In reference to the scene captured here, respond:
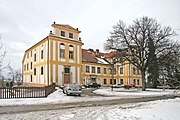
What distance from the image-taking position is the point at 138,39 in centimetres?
3659

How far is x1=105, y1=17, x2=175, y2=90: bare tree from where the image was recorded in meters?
35.3

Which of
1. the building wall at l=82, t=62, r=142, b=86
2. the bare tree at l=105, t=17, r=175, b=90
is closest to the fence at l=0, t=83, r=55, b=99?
the bare tree at l=105, t=17, r=175, b=90

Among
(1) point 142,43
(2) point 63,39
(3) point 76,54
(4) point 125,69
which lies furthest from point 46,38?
(4) point 125,69

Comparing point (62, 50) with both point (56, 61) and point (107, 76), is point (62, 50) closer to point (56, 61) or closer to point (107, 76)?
point (56, 61)

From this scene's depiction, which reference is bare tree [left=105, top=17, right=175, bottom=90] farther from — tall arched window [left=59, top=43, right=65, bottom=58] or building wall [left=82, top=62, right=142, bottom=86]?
building wall [left=82, top=62, right=142, bottom=86]

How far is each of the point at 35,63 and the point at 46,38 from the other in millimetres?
8701

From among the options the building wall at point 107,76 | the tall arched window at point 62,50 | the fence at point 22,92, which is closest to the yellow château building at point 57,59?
the tall arched window at point 62,50

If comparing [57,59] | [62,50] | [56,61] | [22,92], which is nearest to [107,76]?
[62,50]

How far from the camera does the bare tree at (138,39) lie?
35.3 m

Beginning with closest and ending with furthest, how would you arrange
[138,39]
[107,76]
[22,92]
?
[22,92] < [138,39] < [107,76]

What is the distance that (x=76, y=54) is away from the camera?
46.3 meters

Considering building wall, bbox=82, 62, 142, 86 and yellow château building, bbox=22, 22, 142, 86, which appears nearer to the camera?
yellow château building, bbox=22, 22, 142, 86

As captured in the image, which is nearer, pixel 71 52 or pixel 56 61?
pixel 56 61

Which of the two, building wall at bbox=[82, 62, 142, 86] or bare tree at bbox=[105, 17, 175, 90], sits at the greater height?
bare tree at bbox=[105, 17, 175, 90]
